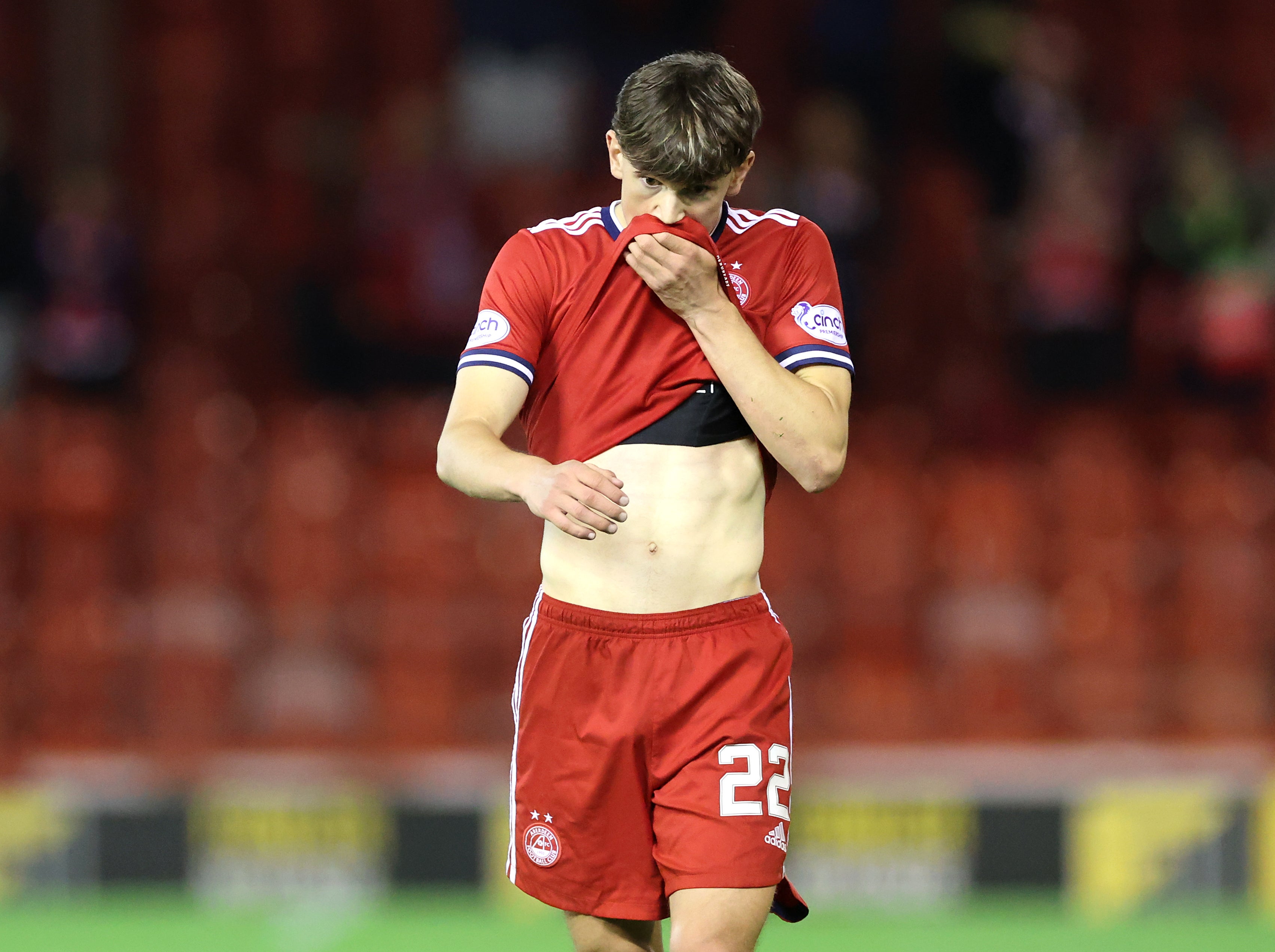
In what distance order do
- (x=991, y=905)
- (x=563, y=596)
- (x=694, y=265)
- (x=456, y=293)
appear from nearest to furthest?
(x=694, y=265), (x=563, y=596), (x=991, y=905), (x=456, y=293)

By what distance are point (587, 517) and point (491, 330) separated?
57 centimetres

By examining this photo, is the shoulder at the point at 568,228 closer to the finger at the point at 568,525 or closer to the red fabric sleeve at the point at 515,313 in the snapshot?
the red fabric sleeve at the point at 515,313

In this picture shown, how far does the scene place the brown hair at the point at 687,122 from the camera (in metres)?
3.05

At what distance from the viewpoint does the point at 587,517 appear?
9.11 feet

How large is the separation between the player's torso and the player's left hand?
0.20 m

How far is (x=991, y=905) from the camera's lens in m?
6.61

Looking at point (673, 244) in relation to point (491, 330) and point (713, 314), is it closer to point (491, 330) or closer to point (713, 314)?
point (713, 314)

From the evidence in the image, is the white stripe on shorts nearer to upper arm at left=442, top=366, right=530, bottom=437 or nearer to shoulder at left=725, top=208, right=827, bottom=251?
upper arm at left=442, top=366, right=530, bottom=437

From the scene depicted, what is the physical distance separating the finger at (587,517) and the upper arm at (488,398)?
0.36m

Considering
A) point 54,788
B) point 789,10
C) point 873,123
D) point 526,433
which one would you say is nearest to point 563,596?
point 526,433

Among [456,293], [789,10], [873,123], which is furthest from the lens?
[789,10]

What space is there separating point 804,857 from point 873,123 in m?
3.83

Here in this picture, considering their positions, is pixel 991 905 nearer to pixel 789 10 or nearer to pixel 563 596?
pixel 563 596

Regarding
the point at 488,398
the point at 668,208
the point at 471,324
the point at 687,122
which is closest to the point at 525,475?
the point at 488,398
